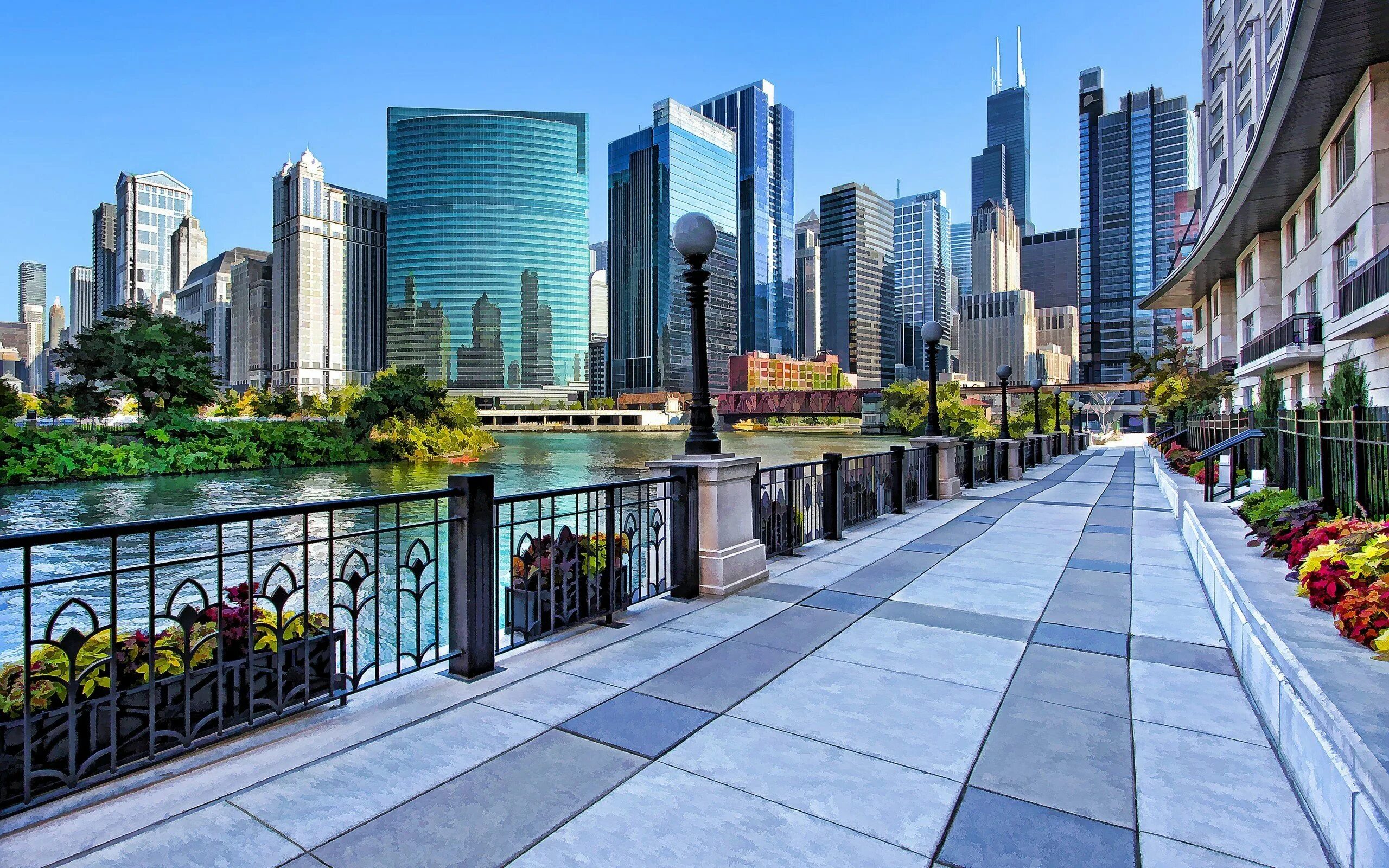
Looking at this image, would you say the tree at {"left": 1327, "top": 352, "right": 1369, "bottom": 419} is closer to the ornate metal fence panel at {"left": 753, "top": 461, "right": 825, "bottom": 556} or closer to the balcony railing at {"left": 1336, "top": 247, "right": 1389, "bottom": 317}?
the ornate metal fence panel at {"left": 753, "top": 461, "right": 825, "bottom": 556}

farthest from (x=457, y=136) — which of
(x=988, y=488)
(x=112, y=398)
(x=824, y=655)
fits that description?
(x=824, y=655)

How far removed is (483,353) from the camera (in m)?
146

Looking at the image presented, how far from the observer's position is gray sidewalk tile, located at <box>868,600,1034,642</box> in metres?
5.55

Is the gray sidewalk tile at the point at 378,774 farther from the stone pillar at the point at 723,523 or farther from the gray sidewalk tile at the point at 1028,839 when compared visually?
the stone pillar at the point at 723,523

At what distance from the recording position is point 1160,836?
2762 mm

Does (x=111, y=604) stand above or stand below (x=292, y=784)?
above

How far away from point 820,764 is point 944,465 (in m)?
12.6

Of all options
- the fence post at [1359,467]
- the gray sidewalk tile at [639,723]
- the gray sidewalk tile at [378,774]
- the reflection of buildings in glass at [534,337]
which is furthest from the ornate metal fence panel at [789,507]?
the reflection of buildings in glass at [534,337]

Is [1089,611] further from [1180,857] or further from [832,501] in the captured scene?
[832,501]

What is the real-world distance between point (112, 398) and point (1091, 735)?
179 feet

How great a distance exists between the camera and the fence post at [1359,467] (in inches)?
221

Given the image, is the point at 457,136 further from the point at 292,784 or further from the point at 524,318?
the point at 292,784

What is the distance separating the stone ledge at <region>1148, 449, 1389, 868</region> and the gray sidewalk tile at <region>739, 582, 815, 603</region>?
10.9 ft

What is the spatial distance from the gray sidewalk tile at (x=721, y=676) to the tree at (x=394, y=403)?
166 feet
